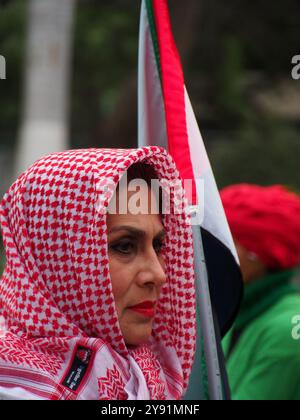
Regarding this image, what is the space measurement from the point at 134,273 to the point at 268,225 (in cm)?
190

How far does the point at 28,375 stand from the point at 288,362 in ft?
5.16

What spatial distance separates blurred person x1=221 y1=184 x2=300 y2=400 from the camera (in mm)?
3850

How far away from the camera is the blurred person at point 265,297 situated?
385cm

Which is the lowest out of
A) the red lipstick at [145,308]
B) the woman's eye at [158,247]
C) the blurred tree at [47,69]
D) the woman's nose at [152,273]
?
the red lipstick at [145,308]

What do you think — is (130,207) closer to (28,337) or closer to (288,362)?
(28,337)

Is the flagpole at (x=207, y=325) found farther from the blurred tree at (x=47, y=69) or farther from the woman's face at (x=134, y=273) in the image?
the blurred tree at (x=47, y=69)

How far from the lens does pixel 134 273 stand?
2.65m

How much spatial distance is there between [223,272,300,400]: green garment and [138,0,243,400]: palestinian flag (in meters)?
0.69

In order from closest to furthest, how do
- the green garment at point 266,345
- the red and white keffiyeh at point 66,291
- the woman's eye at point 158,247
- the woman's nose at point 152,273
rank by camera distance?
the red and white keffiyeh at point 66,291 < the woman's nose at point 152,273 < the woman's eye at point 158,247 < the green garment at point 266,345

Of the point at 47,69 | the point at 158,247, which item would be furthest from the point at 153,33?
the point at 47,69

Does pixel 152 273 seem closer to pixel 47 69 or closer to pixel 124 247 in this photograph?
pixel 124 247

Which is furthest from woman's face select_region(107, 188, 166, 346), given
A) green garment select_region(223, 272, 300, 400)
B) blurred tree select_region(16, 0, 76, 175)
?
blurred tree select_region(16, 0, 76, 175)

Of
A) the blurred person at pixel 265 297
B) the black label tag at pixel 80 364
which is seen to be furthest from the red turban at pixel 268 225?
the black label tag at pixel 80 364

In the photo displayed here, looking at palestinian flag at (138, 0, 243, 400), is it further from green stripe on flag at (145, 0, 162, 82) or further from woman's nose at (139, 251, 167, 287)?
woman's nose at (139, 251, 167, 287)
